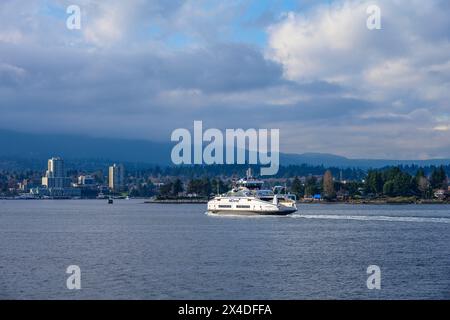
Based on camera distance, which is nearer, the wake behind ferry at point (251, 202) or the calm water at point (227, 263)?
the calm water at point (227, 263)

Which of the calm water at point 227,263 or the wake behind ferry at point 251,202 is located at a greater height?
the wake behind ferry at point 251,202

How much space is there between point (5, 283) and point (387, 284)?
23404mm

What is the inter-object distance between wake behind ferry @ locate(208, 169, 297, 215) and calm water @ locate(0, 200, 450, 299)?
131ft

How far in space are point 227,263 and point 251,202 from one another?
257 feet

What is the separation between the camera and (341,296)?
43125 mm

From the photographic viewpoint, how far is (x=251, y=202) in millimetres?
135875

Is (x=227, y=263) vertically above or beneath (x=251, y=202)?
beneath

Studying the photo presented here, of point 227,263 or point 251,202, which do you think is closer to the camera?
point 227,263

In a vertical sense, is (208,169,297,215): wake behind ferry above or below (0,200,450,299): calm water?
above

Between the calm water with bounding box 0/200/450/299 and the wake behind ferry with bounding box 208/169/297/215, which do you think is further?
the wake behind ferry with bounding box 208/169/297/215

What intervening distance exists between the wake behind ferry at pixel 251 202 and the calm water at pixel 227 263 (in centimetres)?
3999

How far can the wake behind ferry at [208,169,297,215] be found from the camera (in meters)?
133

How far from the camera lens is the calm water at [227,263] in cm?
4466
